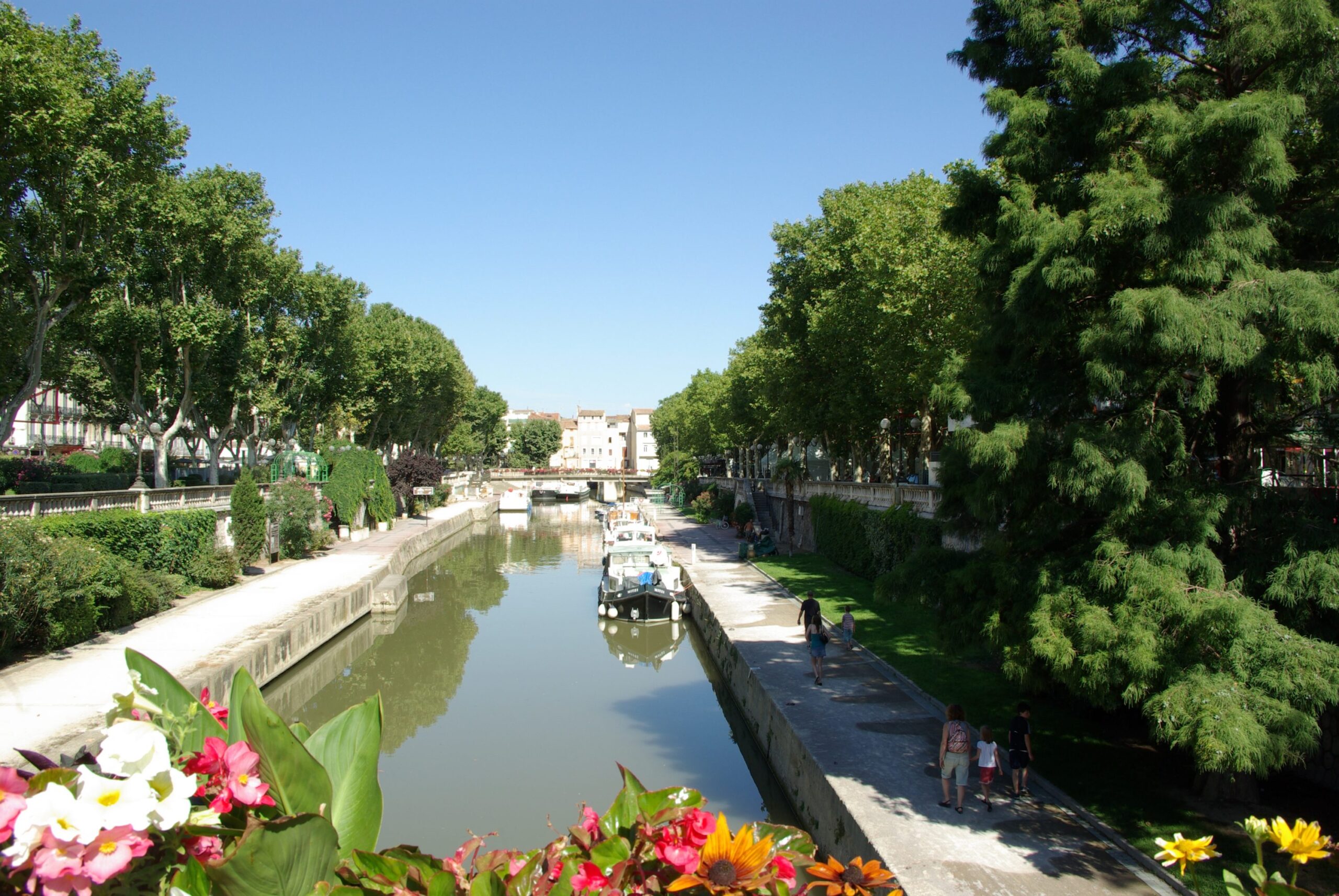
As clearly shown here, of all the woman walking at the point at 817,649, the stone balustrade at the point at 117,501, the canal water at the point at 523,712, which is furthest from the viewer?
the stone balustrade at the point at 117,501

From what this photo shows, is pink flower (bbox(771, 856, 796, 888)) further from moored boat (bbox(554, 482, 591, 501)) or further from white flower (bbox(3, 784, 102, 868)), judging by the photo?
moored boat (bbox(554, 482, 591, 501))

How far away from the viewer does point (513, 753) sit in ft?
56.3

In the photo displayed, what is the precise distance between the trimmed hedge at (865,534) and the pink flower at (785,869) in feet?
59.6

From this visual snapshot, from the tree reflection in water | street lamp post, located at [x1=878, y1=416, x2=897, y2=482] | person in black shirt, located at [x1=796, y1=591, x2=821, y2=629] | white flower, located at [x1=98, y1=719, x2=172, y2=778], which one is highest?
street lamp post, located at [x1=878, y1=416, x2=897, y2=482]

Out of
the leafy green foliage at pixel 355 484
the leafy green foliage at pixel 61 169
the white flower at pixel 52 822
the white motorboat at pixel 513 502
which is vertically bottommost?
the white motorboat at pixel 513 502

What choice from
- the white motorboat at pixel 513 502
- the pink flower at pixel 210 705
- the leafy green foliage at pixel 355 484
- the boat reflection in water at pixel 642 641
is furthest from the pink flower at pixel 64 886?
the white motorboat at pixel 513 502

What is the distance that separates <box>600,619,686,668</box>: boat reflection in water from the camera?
25.6 meters

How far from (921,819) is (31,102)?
850 inches

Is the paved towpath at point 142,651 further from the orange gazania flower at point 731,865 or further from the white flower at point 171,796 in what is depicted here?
the orange gazania flower at point 731,865

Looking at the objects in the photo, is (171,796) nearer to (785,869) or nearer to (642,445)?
(785,869)

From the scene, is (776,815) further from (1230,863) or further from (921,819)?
(1230,863)

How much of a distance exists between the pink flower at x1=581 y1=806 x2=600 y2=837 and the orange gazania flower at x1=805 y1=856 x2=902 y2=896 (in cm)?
54

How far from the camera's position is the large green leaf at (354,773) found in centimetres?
225

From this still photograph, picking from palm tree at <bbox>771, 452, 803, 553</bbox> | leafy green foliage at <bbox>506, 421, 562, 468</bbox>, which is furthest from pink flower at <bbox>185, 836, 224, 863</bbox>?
leafy green foliage at <bbox>506, 421, 562, 468</bbox>
